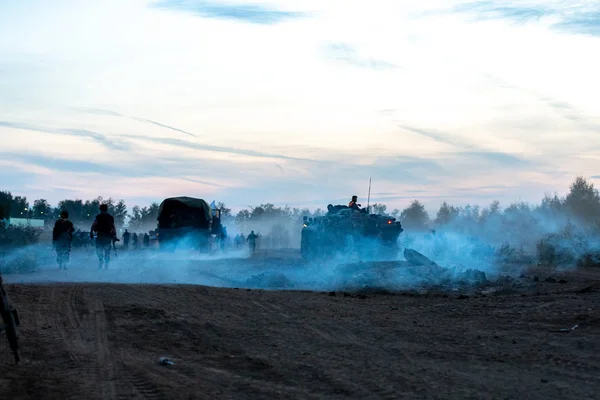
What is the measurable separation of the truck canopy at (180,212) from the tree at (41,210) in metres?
79.8

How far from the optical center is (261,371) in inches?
358

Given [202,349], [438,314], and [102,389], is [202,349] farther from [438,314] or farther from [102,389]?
[438,314]

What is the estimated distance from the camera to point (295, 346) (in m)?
10.9

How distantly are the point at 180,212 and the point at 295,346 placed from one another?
28668 mm

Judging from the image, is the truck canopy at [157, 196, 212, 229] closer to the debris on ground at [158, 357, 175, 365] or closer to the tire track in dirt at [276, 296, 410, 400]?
the tire track in dirt at [276, 296, 410, 400]

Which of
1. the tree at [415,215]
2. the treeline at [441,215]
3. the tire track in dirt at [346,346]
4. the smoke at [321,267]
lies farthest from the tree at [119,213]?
the tire track in dirt at [346,346]

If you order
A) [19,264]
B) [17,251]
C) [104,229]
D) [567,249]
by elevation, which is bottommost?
[19,264]

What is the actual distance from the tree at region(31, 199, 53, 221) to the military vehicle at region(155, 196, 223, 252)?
7976 cm

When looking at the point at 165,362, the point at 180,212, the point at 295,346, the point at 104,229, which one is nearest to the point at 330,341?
the point at 295,346

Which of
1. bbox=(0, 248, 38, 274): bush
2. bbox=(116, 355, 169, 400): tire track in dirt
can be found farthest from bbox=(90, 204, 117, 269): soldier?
bbox=(116, 355, 169, 400): tire track in dirt

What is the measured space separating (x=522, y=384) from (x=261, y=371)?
9.69 feet

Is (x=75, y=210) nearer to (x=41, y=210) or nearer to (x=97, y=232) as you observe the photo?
(x=41, y=210)

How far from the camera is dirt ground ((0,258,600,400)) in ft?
26.7

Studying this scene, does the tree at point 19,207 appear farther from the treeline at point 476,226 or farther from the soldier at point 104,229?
the soldier at point 104,229
